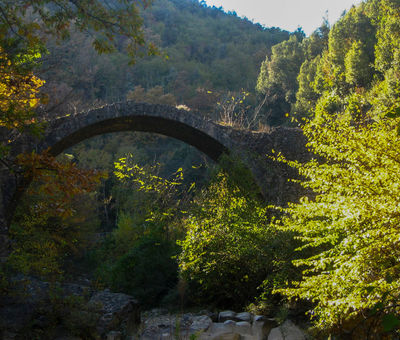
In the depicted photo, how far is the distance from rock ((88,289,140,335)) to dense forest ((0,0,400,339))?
44 centimetres

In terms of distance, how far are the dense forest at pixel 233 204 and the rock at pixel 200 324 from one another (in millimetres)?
698

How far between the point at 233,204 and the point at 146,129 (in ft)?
14.5

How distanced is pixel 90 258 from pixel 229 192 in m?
10.3

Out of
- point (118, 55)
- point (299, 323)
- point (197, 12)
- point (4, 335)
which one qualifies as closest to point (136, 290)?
point (4, 335)

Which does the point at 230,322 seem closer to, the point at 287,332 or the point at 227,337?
the point at 227,337

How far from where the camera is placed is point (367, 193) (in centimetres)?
292

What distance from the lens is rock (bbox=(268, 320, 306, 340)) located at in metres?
3.94

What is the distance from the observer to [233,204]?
6.24 metres

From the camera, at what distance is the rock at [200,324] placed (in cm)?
451

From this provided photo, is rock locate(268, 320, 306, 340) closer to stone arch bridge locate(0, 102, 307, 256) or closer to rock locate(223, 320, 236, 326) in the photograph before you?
rock locate(223, 320, 236, 326)

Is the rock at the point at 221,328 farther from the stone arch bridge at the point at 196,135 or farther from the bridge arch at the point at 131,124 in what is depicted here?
the bridge arch at the point at 131,124

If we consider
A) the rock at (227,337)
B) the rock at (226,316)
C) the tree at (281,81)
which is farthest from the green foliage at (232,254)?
the tree at (281,81)

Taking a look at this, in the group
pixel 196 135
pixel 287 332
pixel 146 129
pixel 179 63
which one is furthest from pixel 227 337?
pixel 179 63

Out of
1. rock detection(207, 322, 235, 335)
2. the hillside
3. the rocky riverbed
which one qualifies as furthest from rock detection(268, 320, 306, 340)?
the hillside
